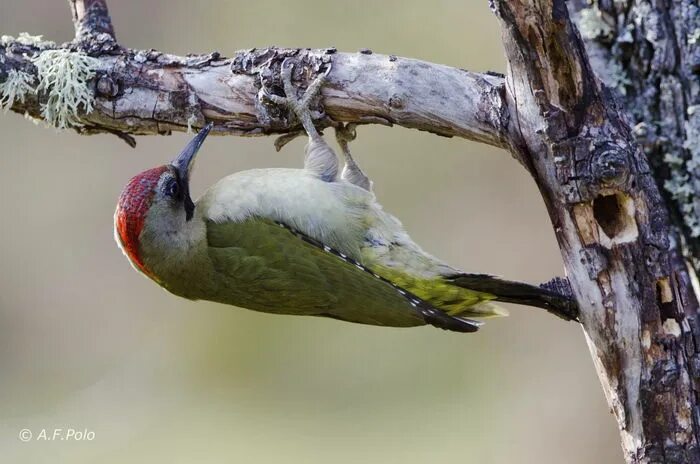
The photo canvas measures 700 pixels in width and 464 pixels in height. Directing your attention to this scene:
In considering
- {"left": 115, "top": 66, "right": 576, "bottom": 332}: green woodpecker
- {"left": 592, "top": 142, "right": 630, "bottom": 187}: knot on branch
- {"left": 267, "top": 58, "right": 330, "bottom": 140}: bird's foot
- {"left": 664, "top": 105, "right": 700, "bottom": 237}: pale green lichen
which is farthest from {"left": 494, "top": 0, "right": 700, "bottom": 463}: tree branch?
{"left": 267, "top": 58, "right": 330, "bottom": 140}: bird's foot

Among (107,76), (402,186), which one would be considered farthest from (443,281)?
(402,186)

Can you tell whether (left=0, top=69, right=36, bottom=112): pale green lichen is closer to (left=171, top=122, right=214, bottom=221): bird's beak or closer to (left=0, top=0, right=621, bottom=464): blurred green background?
(left=171, top=122, right=214, bottom=221): bird's beak

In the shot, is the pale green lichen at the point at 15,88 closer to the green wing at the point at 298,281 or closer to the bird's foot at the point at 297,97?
the green wing at the point at 298,281

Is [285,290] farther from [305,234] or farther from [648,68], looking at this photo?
[648,68]

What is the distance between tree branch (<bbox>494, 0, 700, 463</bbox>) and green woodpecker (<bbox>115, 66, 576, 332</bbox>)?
735mm

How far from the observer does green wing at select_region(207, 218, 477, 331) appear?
400cm

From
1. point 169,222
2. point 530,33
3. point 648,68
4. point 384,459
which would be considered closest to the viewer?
point 530,33

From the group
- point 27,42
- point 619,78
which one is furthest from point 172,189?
point 619,78

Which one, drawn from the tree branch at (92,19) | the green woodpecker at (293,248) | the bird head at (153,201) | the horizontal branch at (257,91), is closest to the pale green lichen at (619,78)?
the horizontal branch at (257,91)

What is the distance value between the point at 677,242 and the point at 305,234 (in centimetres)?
163

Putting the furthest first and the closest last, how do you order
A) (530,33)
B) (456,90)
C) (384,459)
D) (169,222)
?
(384,459) → (169,222) → (456,90) → (530,33)

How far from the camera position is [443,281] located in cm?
407

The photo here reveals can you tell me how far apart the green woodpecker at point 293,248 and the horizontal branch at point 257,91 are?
0.19 meters

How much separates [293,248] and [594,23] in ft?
5.39
